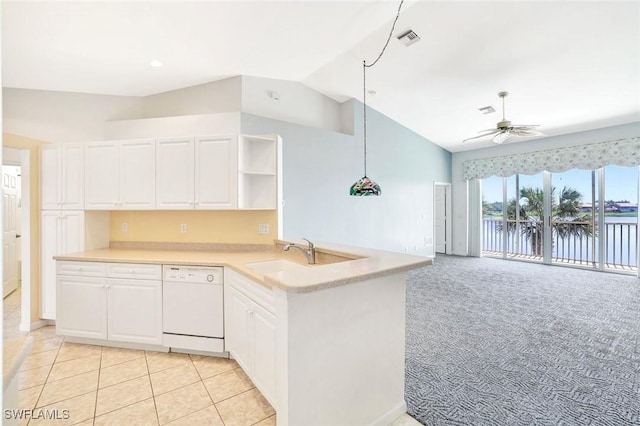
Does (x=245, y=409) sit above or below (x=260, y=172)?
below

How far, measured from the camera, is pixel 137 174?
3256mm

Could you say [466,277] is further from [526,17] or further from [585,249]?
[526,17]

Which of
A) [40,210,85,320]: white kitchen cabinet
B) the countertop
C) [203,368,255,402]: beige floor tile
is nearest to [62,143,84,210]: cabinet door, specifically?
[40,210,85,320]: white kitchen cabinet

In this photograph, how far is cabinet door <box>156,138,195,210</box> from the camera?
125 inches

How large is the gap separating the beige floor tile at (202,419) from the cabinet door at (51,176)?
2.84 metres

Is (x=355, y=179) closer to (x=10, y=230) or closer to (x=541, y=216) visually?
(x=541, y=216)

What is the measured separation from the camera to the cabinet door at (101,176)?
3305 mm

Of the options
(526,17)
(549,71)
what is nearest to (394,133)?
(549,71)

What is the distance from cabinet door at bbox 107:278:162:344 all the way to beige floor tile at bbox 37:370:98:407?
42 centimetres

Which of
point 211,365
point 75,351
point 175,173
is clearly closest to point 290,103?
point 175,173

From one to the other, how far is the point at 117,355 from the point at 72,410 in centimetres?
73

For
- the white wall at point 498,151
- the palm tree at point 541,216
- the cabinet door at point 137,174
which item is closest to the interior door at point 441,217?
the white wall at point 498,151

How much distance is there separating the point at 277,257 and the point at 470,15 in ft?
11.3

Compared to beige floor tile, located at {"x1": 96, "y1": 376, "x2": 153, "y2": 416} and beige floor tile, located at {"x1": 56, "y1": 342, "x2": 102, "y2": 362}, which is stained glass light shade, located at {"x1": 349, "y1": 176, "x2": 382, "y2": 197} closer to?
beige floor tile, located at {"x1": 96, "y1": 376, "x2": 153, "y2": 416}
